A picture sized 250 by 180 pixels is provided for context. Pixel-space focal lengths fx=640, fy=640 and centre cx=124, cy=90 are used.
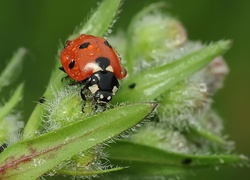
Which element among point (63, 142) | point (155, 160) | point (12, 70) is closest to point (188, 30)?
point (12, 70)

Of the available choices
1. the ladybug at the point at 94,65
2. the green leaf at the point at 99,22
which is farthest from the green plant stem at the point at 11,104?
the ladybug at the point at 94,65

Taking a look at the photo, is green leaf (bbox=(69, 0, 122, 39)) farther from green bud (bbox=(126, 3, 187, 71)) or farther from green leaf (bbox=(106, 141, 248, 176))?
green leaf (bbox=(106, 141, 248, 176))

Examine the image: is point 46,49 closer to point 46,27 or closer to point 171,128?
point 46,27

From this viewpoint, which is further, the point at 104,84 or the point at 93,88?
the point at 104,84

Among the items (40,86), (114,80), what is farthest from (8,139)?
(40,86)

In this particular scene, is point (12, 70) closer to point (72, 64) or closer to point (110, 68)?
point (72, 64)

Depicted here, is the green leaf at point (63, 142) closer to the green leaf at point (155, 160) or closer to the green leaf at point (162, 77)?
the green leaf at point (155, 160)
